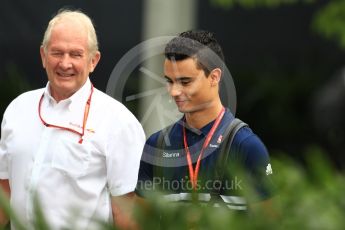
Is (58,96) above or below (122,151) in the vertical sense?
above

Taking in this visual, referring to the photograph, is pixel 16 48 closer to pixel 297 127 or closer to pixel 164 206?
pixel 297 127

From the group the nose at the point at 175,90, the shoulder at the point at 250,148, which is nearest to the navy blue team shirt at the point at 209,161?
the shoulder at the point at 250,148

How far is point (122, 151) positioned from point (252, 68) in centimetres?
1058

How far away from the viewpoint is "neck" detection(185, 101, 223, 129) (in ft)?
17.9

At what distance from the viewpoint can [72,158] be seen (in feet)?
18.4

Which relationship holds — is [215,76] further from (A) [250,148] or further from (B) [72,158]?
(B) [72,158]

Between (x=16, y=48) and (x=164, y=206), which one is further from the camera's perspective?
(x=16, y=48)

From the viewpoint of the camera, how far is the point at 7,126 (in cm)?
583

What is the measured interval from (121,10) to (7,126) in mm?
9972

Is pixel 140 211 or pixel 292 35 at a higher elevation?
pixel 140 211

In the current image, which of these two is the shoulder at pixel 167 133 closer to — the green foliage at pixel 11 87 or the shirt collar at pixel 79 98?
the shirt collar at pixel 79 98

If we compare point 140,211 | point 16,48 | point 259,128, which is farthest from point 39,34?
point 140,211

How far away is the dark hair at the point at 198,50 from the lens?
541 cm

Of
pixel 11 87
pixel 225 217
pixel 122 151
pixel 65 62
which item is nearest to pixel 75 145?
pixel 122 151
